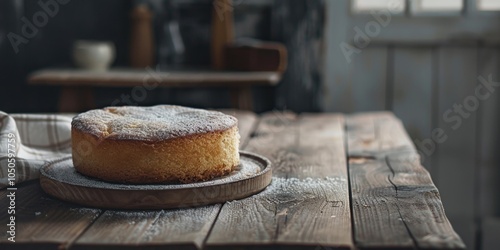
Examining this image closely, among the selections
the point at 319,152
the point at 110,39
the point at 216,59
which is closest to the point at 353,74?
the point at 216,59

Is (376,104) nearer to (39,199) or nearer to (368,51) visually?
(368,51)

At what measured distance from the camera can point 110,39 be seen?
3541mm

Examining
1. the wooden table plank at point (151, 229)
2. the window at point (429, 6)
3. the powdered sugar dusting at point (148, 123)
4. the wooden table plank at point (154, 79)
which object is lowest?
the wooden table plank at point (151, 229)

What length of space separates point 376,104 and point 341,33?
344 mm

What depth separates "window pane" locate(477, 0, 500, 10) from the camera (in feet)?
10.8

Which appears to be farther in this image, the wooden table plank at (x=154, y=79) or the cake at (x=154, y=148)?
the wooden table plank at (x=154, y=79)

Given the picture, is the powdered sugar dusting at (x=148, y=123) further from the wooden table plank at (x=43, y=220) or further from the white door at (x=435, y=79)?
the white door at (x=435, y=79)

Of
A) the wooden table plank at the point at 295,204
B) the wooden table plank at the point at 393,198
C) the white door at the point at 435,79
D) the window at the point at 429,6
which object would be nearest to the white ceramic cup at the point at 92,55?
the white door at the point at 435,79

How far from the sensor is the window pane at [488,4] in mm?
3297
